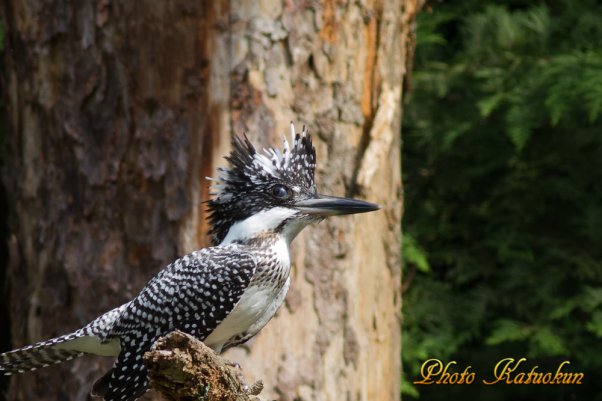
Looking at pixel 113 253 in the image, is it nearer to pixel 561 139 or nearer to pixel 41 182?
pixel 41 182

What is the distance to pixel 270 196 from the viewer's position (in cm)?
356

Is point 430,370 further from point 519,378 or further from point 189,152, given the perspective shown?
point 189,152

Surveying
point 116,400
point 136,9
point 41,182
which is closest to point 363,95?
point 136,9

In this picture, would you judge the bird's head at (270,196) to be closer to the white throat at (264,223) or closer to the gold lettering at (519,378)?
the white throat at (264,223)

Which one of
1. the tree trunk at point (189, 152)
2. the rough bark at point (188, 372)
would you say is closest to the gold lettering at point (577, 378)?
the tree trunk at point (189, 152)

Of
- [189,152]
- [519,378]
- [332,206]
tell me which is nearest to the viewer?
[332,206]

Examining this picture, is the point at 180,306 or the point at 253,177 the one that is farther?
the point at 253,177

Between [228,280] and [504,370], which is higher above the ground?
[228,280]

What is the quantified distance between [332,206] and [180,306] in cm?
63

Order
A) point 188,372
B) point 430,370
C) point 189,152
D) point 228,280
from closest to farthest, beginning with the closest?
1. point 188,372
2. point 228,280
3. point 189,152
4. point 430,370

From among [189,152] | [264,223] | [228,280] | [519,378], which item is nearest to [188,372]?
[228,280]

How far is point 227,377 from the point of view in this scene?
112 inches

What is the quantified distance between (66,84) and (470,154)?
2595 mm

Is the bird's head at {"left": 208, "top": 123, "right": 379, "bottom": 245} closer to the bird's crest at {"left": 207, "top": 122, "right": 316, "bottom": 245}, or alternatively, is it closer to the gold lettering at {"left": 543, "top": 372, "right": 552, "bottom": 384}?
the bird's crest at {"left": 207, "top": 122, "right": 316, "bottom": 245}
